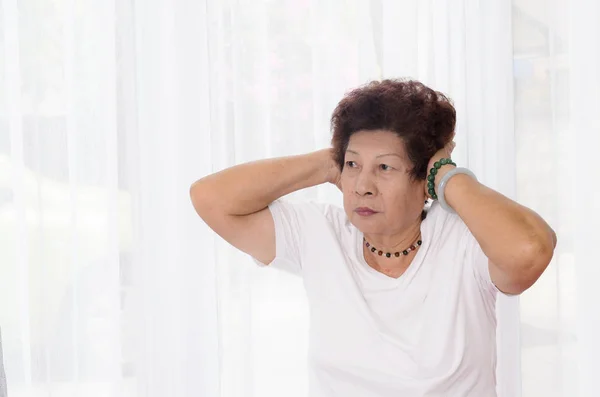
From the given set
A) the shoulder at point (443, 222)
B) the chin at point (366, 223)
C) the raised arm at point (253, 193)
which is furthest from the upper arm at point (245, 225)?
the shoulder at point (443, 222)

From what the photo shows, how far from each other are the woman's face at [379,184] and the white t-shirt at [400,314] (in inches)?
4.4

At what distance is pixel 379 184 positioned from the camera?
1628mm

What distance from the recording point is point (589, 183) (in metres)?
2.22

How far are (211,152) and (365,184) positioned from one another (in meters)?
0.77

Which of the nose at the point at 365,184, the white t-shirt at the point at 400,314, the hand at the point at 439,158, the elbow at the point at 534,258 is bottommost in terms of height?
the white t-shirt at the point at 400,314

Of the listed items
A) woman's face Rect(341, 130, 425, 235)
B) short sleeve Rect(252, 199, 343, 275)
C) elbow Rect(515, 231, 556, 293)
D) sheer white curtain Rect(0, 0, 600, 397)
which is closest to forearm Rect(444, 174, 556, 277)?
elbow Rect(515, 231, 556, 293)

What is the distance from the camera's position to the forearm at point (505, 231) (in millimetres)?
1490

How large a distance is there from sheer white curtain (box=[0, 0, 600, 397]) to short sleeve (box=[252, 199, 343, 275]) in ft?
1.62

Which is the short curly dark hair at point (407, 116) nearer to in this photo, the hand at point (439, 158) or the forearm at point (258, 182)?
the hand at point (439, 158)

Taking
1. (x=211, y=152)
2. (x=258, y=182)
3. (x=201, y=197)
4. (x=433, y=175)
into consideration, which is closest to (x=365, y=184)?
(x=433, y=175)

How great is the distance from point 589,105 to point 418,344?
99cm

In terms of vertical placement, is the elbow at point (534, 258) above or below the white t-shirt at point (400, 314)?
above

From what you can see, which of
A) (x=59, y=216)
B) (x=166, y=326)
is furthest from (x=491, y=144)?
(x=59, y=216)

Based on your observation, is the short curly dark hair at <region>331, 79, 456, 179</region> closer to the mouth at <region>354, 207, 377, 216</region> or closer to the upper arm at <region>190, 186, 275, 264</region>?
the mouth at <region>354, 207, 377, 216</region>
